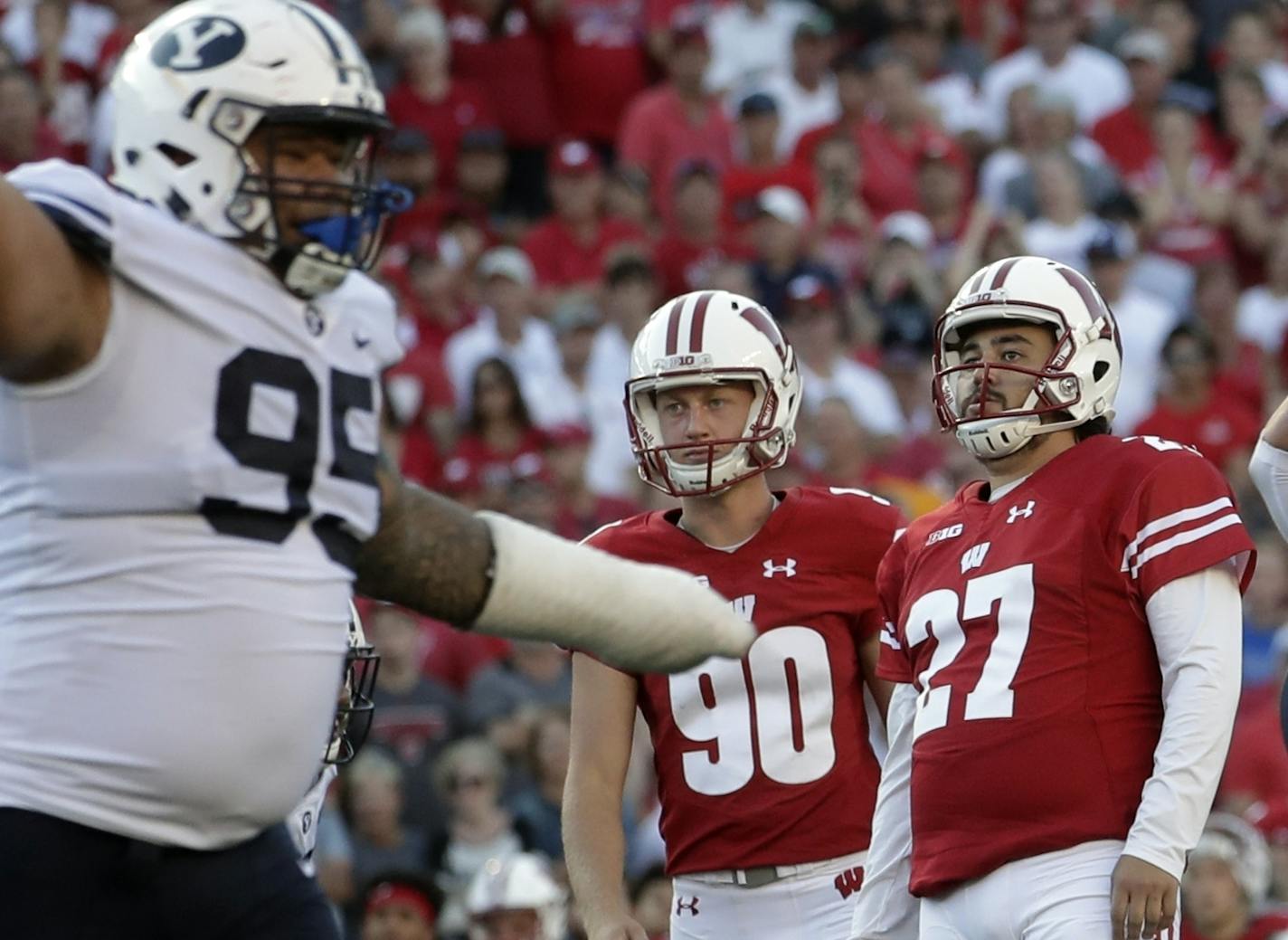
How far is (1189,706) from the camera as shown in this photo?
4172mm

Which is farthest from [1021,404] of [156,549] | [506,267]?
[506,267]

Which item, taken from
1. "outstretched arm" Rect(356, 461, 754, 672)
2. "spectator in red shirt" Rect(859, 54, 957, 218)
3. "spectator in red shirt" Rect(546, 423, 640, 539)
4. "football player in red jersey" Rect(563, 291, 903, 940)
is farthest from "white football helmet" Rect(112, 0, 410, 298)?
"spectator in red shirt" Rect(859, 54, 957, 218)

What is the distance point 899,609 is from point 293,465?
1.86 meters

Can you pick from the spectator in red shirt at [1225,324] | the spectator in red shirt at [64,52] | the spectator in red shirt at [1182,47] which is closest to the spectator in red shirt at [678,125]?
the spectator in red shirt at [1225,324]

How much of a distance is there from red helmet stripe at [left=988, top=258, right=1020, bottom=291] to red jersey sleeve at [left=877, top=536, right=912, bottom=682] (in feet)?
1.80

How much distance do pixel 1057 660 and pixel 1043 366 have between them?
632mm

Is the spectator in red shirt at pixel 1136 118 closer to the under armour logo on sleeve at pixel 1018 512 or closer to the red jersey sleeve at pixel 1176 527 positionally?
the under armour logo on sleeve at pixel 1018 512

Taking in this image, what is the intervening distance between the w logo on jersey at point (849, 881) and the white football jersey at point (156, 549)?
73.4 inches

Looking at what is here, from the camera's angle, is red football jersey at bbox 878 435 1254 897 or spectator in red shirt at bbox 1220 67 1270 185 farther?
spectator in red shirt at bbox 1220 67 1270 185

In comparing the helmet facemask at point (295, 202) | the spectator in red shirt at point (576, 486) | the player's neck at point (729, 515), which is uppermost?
the helmet facemask at point (295, 202)

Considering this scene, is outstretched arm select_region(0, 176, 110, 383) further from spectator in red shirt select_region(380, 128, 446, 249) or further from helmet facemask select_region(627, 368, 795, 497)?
spectator in red shirt select_region(380, 128, 446, 249)

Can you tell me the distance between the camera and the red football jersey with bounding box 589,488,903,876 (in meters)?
4.74

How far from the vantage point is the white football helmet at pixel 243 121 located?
3203mm

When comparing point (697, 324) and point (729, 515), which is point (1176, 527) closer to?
point (729, 515)
